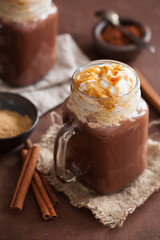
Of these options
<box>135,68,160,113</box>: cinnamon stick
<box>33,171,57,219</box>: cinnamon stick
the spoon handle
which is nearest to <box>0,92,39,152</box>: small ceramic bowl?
<box>33,171,57,219</box>: cinnamon stick

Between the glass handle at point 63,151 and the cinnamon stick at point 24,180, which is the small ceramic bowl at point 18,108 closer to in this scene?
the cinnamon stick at point 24,180

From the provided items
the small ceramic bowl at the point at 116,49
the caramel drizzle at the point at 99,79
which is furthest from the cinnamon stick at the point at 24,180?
the small ceramic bowl at the point at 116,49

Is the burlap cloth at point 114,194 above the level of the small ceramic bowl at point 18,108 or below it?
below

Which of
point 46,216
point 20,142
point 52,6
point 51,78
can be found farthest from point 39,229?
point 52,6

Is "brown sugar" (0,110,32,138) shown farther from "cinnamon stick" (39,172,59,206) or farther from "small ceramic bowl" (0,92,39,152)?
"cinnamon stick" (39,172,59,206)

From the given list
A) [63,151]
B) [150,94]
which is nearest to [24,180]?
[63,151]

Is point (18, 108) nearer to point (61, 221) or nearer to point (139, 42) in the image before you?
point (61, 221)
